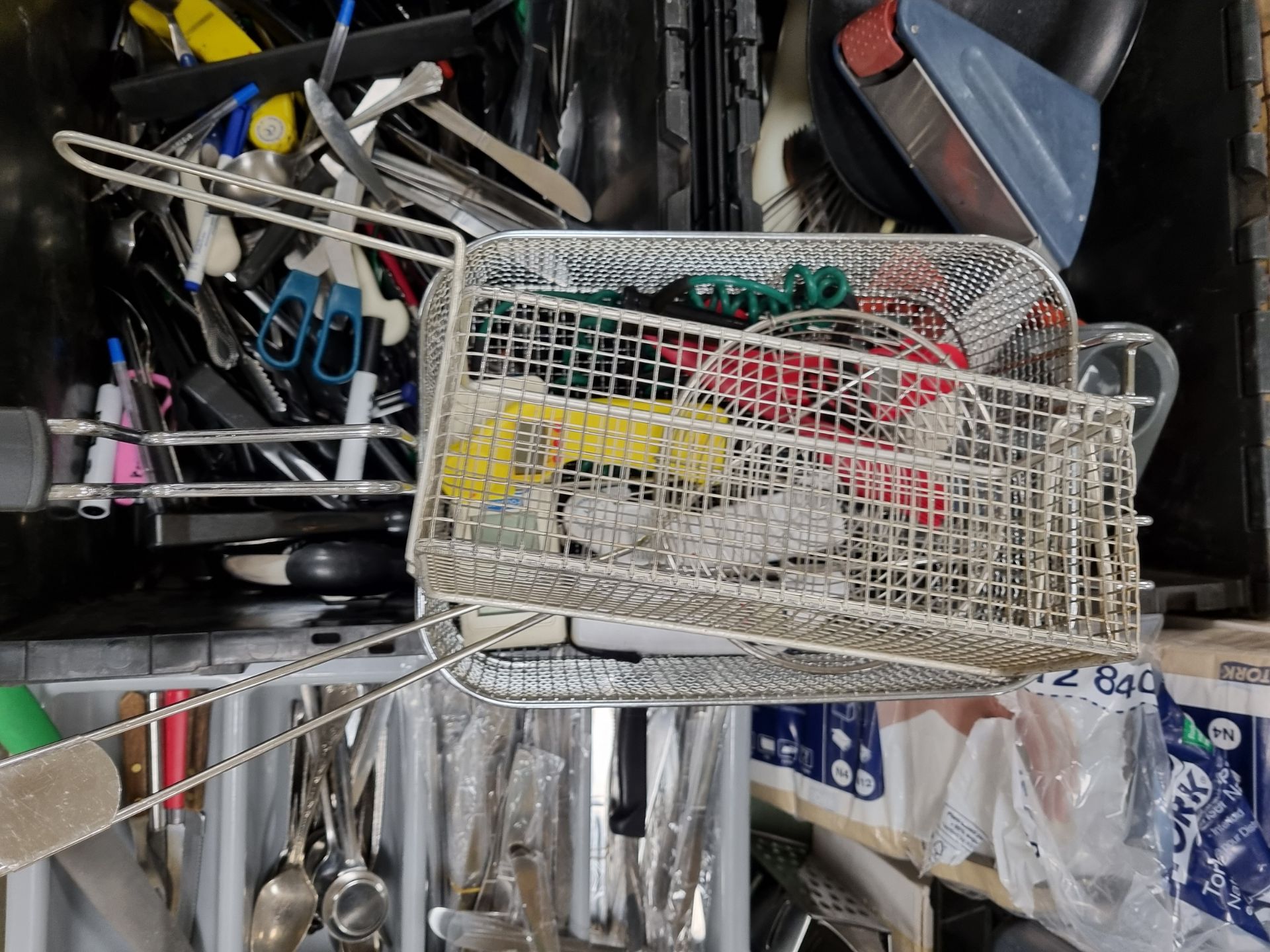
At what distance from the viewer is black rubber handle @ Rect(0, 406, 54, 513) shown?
406 mm

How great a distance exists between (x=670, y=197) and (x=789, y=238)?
4.7 inches

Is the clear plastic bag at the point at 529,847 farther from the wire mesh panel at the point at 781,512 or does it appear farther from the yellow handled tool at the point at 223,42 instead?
the yellow handled tool at the point at 223,42

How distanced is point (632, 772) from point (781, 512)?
0.33m

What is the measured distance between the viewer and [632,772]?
0.72m

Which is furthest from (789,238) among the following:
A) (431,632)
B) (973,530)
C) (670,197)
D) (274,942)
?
(274,942)

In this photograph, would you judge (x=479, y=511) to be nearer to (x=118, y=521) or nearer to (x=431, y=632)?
(x=431, y=632)

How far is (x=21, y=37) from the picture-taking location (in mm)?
591

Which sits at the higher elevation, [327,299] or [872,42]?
[872,42]

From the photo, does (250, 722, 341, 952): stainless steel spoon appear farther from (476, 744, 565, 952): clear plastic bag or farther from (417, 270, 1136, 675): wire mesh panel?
(417, 270, 1136, 675): wire mesh panel

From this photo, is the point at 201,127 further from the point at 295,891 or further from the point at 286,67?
the point at 295,891

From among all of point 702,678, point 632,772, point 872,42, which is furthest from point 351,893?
point 872,42

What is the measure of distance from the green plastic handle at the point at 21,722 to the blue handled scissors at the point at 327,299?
307 millimetres

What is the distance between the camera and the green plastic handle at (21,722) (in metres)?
0.54

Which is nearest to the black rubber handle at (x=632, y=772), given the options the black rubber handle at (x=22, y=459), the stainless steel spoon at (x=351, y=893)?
the stainless steel spoon at (x=351, y=893)
